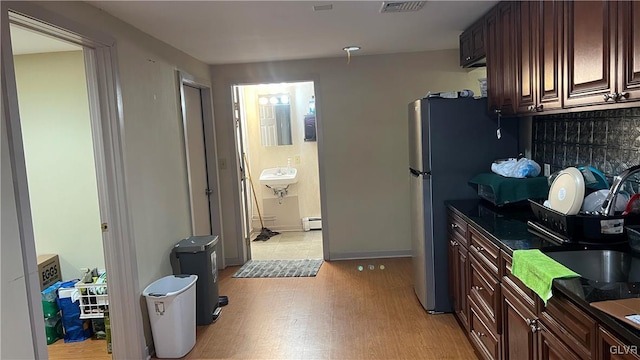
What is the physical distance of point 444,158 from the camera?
3.29m

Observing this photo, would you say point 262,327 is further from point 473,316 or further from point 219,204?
point 219,204

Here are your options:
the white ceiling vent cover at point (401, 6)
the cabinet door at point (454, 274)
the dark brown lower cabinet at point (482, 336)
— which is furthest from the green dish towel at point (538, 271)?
the white ceiling vent cover at point (401, 6)

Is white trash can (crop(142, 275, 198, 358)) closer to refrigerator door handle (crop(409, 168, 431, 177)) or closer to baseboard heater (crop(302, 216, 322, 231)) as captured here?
refrigerator door handle (crop(409, 168, 431, 177))

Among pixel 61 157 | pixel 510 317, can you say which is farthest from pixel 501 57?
pixel 61 157

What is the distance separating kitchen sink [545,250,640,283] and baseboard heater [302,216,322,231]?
4750mm

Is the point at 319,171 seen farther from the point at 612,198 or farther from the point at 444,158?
the point at 612,198

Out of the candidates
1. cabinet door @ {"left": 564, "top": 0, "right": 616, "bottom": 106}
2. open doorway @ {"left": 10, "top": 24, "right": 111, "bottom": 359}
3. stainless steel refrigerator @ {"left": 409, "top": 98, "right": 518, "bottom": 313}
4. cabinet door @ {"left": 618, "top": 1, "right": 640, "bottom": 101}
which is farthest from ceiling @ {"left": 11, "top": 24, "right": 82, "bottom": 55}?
cabinet door @ {"left": 618, "top": 1, "right": 640, "bottom": 101}

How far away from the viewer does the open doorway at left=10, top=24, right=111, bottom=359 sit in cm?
352

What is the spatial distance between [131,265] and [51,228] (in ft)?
4.49

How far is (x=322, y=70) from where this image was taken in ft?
15.7

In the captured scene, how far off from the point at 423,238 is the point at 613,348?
2121 mm

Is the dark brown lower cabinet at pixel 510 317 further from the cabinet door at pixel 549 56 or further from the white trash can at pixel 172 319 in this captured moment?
the white trash can at pixel 172 319

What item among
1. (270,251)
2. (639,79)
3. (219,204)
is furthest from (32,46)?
(639,79)

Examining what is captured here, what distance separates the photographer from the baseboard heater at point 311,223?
21.4ft
